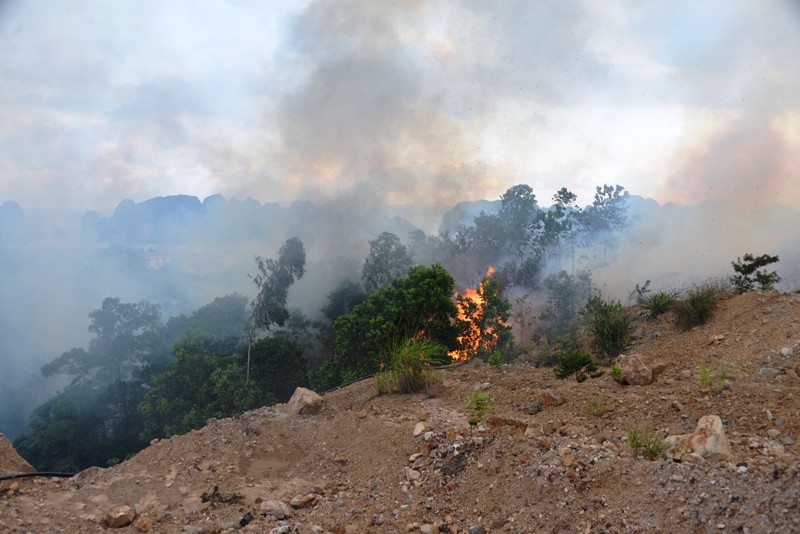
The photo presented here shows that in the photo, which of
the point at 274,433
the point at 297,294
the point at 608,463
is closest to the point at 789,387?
the point at 608,463

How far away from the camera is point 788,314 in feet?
31.2

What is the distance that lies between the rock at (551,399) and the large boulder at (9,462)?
21.2 ft

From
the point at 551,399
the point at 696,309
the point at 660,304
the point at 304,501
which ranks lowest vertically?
the point at 304,501

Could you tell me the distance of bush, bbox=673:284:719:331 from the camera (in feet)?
36.9

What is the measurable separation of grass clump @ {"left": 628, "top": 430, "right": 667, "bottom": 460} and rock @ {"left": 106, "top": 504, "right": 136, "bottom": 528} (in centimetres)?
483

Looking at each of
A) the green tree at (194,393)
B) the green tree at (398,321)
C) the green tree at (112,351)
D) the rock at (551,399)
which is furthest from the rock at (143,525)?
the green tree at (112,351)

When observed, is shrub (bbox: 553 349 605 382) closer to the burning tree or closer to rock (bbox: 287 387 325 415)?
rock (bbox: 287 387 325 415)

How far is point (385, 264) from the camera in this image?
98.7 ft

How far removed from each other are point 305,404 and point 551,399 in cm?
408

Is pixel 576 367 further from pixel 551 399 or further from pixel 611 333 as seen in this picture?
pixel 611 333

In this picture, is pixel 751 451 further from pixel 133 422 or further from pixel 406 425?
pixel 133 422

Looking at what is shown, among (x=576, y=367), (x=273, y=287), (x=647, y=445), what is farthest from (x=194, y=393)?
(x=647, y=445)

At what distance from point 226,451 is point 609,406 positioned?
526 centimetres

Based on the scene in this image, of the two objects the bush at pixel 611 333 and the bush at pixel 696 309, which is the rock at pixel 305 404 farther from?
the bush at pixel 696 309
